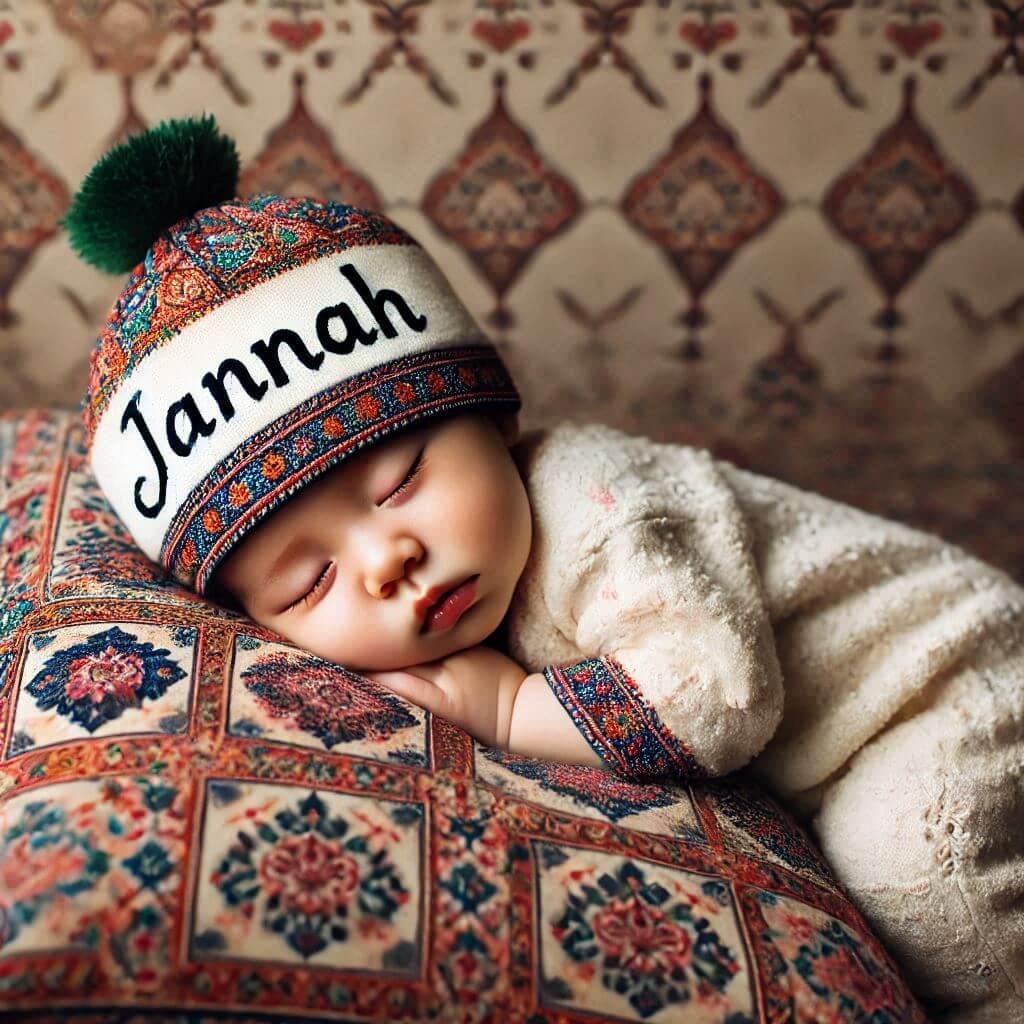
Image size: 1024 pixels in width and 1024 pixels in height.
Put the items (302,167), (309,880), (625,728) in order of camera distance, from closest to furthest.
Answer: (309,880) < (625,728) < (302,167)

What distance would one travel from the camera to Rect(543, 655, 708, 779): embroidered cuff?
0.77 metres

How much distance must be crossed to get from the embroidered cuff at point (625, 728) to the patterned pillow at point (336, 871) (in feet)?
0.07

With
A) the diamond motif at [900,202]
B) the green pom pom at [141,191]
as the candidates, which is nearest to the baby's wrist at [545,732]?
the green pom pom at [141,191]

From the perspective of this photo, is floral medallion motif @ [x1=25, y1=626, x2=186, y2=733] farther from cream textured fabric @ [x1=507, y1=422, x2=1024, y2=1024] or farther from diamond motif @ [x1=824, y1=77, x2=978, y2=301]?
diamond motif @ [x1=824, y1=77, x2=978, y2=301]

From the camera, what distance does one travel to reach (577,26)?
1.28 meters

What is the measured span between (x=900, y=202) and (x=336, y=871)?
3.48 ft

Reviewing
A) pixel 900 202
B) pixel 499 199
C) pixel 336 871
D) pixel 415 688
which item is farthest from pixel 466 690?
pixel 900 202

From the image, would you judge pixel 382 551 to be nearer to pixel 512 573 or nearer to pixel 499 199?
pixel 512 573

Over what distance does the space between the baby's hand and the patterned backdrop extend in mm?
594

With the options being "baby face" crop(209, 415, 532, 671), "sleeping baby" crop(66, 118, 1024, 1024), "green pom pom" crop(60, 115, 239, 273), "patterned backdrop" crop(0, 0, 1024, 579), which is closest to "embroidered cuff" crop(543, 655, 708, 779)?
"sleeping baby" crop(66, 118, 1024, 1024)

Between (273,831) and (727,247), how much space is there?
3.18 ft

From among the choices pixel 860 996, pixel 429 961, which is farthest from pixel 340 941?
pixel 860 996

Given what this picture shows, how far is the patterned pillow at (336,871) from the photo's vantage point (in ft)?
1.80

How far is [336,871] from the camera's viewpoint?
0.59 metres
